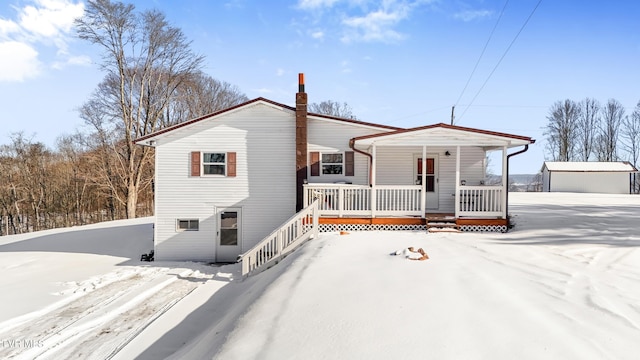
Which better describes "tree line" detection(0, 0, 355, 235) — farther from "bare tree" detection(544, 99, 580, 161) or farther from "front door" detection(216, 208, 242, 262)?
"bare tree" detection(544, 99, 580, 161)

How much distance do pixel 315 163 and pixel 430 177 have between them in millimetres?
4220

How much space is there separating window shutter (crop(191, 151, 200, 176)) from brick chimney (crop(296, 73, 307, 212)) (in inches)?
148

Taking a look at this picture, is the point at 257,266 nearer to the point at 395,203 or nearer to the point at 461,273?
the point at 395,203

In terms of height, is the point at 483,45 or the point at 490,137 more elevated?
the point at 483,45

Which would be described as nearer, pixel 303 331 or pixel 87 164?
pixel 303 331

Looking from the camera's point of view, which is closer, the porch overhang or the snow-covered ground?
the snow-covered ground

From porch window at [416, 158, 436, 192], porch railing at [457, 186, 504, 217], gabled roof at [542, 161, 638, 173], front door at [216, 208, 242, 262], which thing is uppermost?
gabled roof at [542, 161, 638, 173]

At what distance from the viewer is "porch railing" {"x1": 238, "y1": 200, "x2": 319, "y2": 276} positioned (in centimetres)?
940

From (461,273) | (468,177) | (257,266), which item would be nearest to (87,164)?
(257,266)

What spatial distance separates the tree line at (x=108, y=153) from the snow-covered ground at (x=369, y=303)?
51.0 ft

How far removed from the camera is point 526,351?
346cm

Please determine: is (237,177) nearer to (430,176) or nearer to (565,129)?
(430,176)

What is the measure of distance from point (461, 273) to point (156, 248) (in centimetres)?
1114

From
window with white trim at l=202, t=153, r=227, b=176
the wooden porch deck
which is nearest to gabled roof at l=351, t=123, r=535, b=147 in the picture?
the wooden porch deck
